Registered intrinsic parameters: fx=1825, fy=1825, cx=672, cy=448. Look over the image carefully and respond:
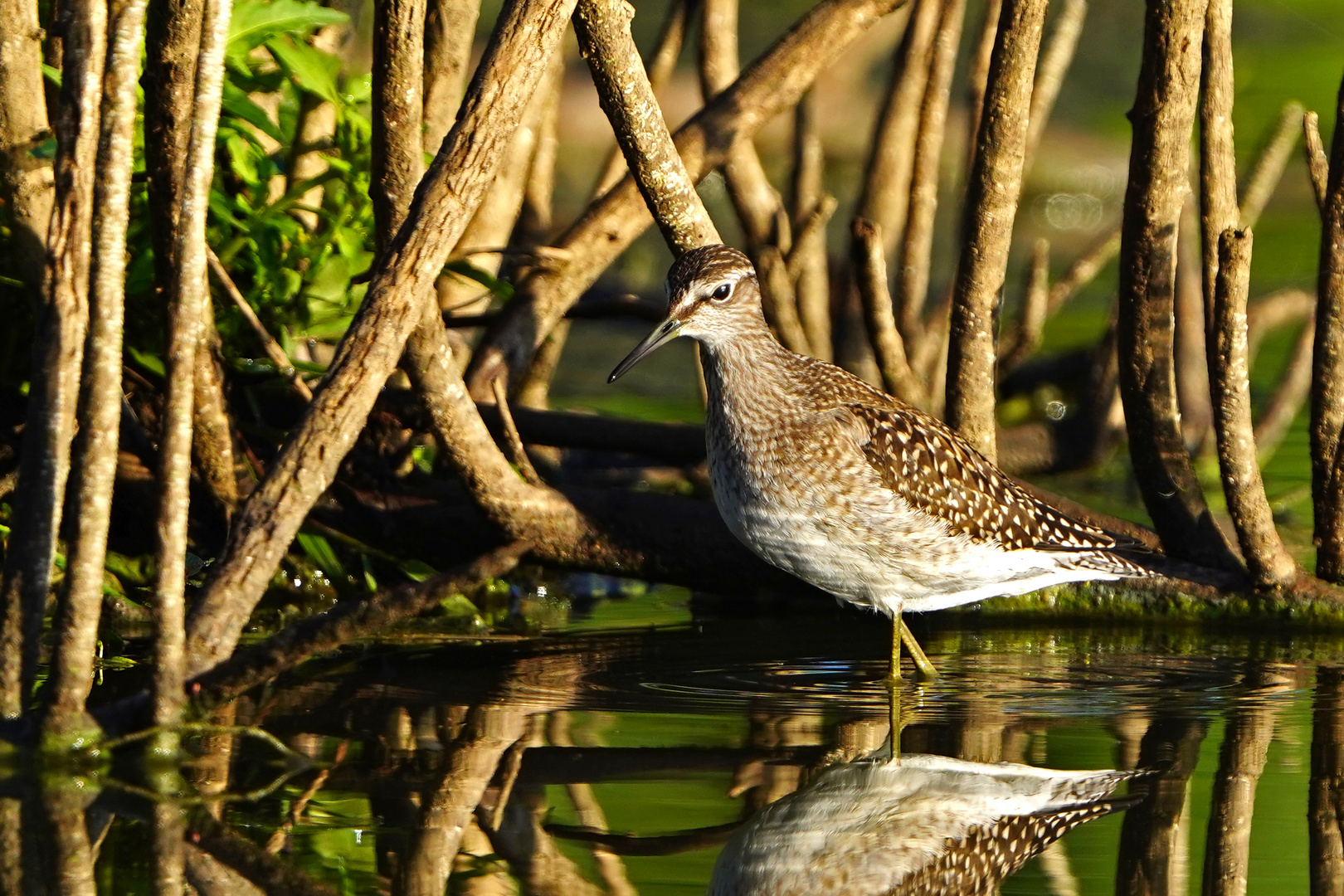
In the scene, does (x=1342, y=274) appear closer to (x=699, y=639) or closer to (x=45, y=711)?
(x=699, y=639)

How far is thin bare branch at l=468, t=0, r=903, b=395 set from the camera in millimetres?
6855

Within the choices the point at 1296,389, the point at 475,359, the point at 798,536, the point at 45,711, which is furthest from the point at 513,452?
the point at 1296,389

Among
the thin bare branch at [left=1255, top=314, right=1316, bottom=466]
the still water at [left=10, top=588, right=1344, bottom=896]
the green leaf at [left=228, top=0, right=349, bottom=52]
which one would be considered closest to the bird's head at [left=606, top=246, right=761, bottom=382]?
the still water at [left=10, top=588, right=1344, bottom=896]

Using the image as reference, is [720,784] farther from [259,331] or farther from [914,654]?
[259,331]

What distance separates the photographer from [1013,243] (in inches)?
653

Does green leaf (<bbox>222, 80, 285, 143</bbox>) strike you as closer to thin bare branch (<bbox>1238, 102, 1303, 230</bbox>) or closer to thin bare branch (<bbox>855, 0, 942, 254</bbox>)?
thin bare branch (<bbox>855, 0, 942, 254</bbox>)

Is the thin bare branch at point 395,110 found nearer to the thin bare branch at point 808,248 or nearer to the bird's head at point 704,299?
the bird's head at point 704,299

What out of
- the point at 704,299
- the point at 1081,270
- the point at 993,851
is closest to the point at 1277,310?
the point at 1081,270

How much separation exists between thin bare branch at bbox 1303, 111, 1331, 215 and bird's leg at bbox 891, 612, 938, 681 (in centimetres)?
203

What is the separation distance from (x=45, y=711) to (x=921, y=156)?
5136 millimetres

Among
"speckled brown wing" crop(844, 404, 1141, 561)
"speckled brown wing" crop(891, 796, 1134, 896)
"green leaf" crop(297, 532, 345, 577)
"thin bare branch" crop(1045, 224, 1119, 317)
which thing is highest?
"thin bare branch" crop(1045, 224, 1119, 317)

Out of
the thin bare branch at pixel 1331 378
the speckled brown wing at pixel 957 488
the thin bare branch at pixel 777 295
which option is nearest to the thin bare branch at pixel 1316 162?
the thin bare branch at pixel 1331 378

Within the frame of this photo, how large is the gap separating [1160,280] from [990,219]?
0.63m

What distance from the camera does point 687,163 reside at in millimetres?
6984
